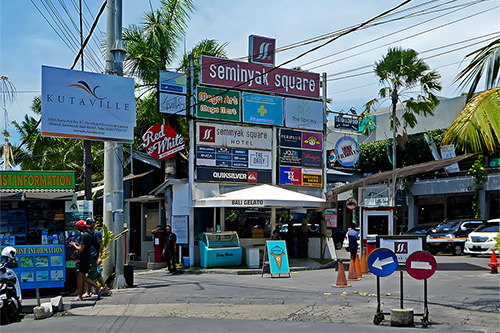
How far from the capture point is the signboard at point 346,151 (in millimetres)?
24797

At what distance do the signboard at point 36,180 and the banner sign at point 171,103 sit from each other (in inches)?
279

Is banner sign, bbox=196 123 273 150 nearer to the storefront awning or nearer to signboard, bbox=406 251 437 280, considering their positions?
the storefront awning

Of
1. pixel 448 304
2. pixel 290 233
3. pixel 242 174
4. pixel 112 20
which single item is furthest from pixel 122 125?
pixel 290 233

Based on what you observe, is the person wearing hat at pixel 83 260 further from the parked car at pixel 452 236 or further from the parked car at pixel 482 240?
the parked car at pixel 452 236

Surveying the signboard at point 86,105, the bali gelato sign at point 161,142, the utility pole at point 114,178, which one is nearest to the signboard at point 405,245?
the utility pole at point 114,178

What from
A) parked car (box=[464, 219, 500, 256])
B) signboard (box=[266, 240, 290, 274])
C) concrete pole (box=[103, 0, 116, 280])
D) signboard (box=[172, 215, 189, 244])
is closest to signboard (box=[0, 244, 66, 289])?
concrete pole (box=[103, 0, 116, 280])

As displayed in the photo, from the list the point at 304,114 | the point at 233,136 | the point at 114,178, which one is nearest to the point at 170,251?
the point at 233,136

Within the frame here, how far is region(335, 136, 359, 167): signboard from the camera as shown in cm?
2480

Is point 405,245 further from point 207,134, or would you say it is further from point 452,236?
point 452,236

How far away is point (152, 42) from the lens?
955 inches

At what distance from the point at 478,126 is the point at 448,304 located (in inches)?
152

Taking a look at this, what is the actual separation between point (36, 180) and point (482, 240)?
62.8ft

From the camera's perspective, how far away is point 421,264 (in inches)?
390

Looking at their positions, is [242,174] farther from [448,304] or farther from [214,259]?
[448,304]
